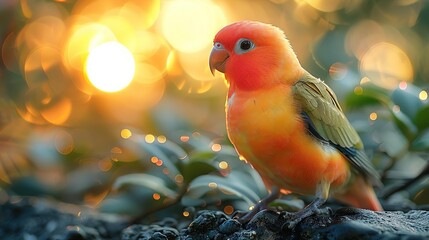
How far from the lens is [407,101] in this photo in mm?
1441

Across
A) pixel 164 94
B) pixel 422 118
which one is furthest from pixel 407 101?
pixel 164 94

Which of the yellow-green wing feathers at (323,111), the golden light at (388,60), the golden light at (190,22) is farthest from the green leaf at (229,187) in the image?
the golden light at (190,22)

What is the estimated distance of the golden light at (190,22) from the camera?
281 centimetres

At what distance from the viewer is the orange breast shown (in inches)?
44.3

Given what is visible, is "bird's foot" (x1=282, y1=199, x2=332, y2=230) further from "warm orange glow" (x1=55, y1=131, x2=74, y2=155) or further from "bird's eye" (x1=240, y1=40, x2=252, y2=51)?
"warm orange glow" (x1=55, y1=131, x2=74, y2=155)

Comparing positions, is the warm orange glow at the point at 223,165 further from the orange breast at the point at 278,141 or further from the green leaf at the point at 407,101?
the green leaf at the point at 407,101

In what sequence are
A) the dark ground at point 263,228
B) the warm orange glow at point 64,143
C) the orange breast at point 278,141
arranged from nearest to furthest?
the dark ground at point 263,228
the orange breast at point 278,141
the warm orange glow at point 64,143

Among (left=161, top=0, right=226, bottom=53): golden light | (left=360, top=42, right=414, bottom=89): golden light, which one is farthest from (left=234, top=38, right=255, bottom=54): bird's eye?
(left=161, top=0, right=226, bottom=53): golden light


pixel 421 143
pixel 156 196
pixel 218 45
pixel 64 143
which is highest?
pixel 218 45

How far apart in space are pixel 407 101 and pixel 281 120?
45 cm

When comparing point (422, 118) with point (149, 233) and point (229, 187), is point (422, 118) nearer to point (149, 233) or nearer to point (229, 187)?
point (229, 187)

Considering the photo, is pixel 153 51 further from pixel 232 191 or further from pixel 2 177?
pixel 232 191

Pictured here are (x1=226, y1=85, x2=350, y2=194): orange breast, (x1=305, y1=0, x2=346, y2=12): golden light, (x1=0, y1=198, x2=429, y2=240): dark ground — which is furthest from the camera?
(x1=305, y1=0, x2=346, y2=12): golden light

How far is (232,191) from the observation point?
4.21 feet
